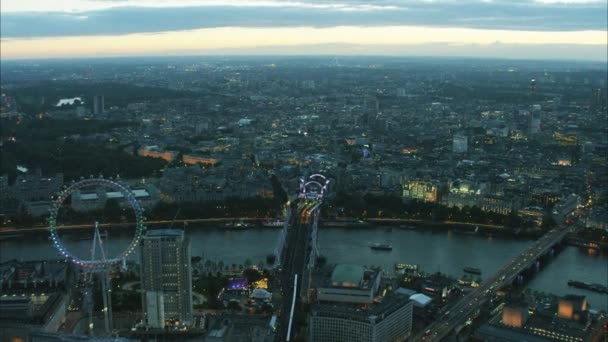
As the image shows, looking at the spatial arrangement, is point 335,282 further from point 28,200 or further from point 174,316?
point 28,200

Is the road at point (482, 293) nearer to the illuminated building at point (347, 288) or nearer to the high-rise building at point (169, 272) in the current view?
the illuminated building at point (347, 288)

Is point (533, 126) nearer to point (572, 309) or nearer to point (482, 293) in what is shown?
point (482, 293)

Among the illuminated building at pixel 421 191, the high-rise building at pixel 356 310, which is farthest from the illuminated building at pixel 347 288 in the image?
the illuminated building at pixel 421 191

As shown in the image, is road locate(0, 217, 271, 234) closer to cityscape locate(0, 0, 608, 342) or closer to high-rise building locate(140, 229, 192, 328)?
cityscape locate(0, 0, 608, 342)

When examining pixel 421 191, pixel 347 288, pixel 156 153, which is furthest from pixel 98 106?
pixel 347 288

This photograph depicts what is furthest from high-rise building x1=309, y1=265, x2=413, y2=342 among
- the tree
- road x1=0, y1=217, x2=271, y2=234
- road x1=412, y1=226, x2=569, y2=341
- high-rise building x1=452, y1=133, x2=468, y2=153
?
high-rise building x1=452, y1=133, x2=468, y2=153

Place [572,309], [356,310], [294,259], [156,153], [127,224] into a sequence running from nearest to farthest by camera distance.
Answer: [356,310]
[572,309]
[294,259]
[127,224]
[156,153]
